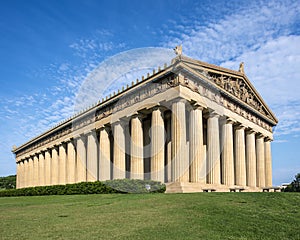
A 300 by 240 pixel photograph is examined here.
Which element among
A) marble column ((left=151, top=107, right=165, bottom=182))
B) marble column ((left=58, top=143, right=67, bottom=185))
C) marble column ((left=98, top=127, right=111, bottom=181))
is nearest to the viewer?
marble column ((left=151, top=107, right=165, bottom=182))

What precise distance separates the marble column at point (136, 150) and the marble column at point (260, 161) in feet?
74.1

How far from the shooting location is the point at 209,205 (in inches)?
746

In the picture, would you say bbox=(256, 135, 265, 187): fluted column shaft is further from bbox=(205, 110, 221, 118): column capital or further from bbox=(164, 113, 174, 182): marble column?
bbox=(164, 113, 174, 182): marble column

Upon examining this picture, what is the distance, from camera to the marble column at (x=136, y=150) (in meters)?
42.6

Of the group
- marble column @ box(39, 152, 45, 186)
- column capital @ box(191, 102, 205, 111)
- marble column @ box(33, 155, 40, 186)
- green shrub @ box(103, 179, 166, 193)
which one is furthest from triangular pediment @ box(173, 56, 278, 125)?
marble column @ box(33, 155, 40, 186)

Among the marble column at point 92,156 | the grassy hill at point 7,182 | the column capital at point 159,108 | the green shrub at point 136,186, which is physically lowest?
the grassy hill at point 7,182

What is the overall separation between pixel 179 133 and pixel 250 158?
20.1 m

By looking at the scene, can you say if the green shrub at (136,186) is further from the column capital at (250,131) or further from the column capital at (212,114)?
the column capital at (250,131)

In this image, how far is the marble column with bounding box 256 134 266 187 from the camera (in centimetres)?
5419

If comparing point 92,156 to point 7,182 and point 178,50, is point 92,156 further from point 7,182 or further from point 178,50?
point 7,182

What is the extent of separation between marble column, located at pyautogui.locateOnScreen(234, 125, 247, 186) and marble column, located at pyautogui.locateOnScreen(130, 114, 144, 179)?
14862 mm

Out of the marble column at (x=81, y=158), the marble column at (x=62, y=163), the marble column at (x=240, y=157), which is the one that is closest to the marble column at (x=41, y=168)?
the marble column at (x=62, y=163)

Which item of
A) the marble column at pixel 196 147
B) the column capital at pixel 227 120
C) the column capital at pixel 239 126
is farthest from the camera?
the column capital at pixel 239 126

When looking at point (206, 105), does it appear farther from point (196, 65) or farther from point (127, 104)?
point (127, 104)
